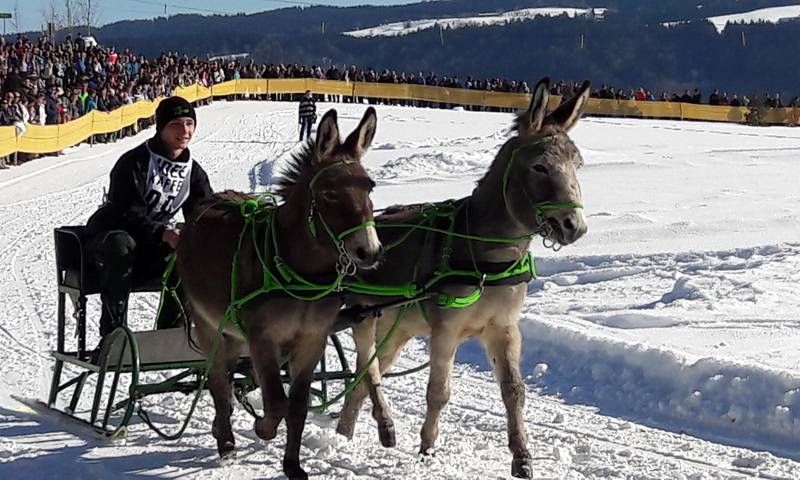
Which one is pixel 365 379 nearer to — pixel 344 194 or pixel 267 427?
pixel 267 427

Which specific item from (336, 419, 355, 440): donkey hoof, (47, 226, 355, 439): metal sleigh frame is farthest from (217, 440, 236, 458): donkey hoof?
(336, 419, 355, 440): donkey hoof

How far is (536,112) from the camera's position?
651 cm

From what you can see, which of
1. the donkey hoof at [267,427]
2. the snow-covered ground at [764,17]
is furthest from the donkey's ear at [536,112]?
the snow-covered ground at [764,17]

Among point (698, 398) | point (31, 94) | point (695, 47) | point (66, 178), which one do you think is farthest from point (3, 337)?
point (695, 47)

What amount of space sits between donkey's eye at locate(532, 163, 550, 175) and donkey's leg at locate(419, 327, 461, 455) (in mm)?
1132

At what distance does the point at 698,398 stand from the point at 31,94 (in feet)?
74.6

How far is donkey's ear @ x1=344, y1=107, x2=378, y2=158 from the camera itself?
6047 mm

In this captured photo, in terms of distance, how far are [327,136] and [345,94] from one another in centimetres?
4894

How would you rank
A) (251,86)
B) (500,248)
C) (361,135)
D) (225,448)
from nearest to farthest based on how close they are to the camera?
(361,135) < (500,248) < (225,448) < (251,86)

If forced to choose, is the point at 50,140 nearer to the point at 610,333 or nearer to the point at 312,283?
the point at 610,333

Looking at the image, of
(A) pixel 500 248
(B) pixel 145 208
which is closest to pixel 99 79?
(B) pixel 145 208

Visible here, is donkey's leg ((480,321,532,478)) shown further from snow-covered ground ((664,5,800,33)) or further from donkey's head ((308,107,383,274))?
snow-covered ground ((664,5,800,33))

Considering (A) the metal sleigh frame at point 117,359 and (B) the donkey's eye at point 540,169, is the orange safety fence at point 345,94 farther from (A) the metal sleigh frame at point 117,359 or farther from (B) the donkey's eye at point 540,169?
(B) the donkey's eye at point 540,169

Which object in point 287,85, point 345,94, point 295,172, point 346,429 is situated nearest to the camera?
point 295,172
